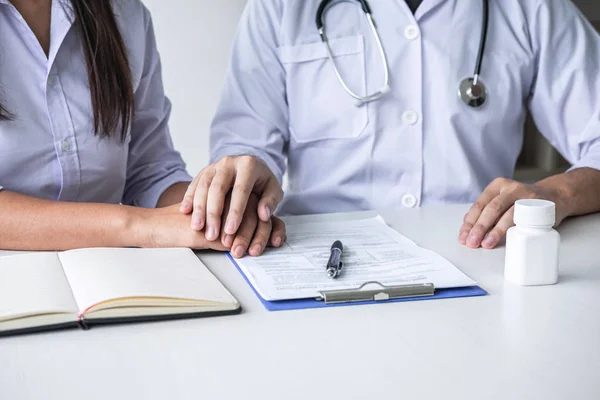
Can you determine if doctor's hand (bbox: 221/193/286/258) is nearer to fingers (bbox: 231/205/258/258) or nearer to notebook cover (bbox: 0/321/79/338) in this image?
fingers (bbox: 231/205/258/258)

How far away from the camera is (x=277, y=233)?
1.06m

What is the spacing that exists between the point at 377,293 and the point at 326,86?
73cm

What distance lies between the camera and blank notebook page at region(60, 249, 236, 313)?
797 mm

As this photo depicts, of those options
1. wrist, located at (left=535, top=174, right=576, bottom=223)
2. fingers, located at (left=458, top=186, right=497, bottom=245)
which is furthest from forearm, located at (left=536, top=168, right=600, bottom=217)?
fingers, located at (left=458, top=186, right=497, bottom=245)

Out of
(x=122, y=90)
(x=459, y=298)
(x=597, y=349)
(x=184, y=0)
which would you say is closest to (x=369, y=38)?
(x=122, y=90)

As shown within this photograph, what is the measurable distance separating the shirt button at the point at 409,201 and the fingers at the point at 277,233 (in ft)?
1.45

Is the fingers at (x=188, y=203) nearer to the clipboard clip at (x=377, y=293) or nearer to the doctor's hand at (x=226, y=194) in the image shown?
the doctor's hand at (x=226, y=194)

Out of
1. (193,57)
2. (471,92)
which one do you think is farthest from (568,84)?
(193,57)

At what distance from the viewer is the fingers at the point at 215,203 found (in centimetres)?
102

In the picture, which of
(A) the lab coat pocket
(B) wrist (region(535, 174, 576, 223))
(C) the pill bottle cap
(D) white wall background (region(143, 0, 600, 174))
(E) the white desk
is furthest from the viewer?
(D) white wall background (region(143, 0, 600, 174))

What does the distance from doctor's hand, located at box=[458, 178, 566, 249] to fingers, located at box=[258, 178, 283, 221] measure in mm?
283

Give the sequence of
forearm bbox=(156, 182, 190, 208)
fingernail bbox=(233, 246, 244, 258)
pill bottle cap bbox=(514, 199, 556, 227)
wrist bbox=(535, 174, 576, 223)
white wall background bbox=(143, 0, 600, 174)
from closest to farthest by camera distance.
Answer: pill bottle cap bbox=(514, 199, 556, 227)
fingernail bbox=(233, 246, 244, 258)
wrist bbox=(535, 174, 576, 223)
forearm bbox=(156, 182, 190, 208)
white wall background bbox=(143, 0, 600, 174)

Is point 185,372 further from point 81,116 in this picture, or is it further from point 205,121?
point 205,121

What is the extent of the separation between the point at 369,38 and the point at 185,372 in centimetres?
97
